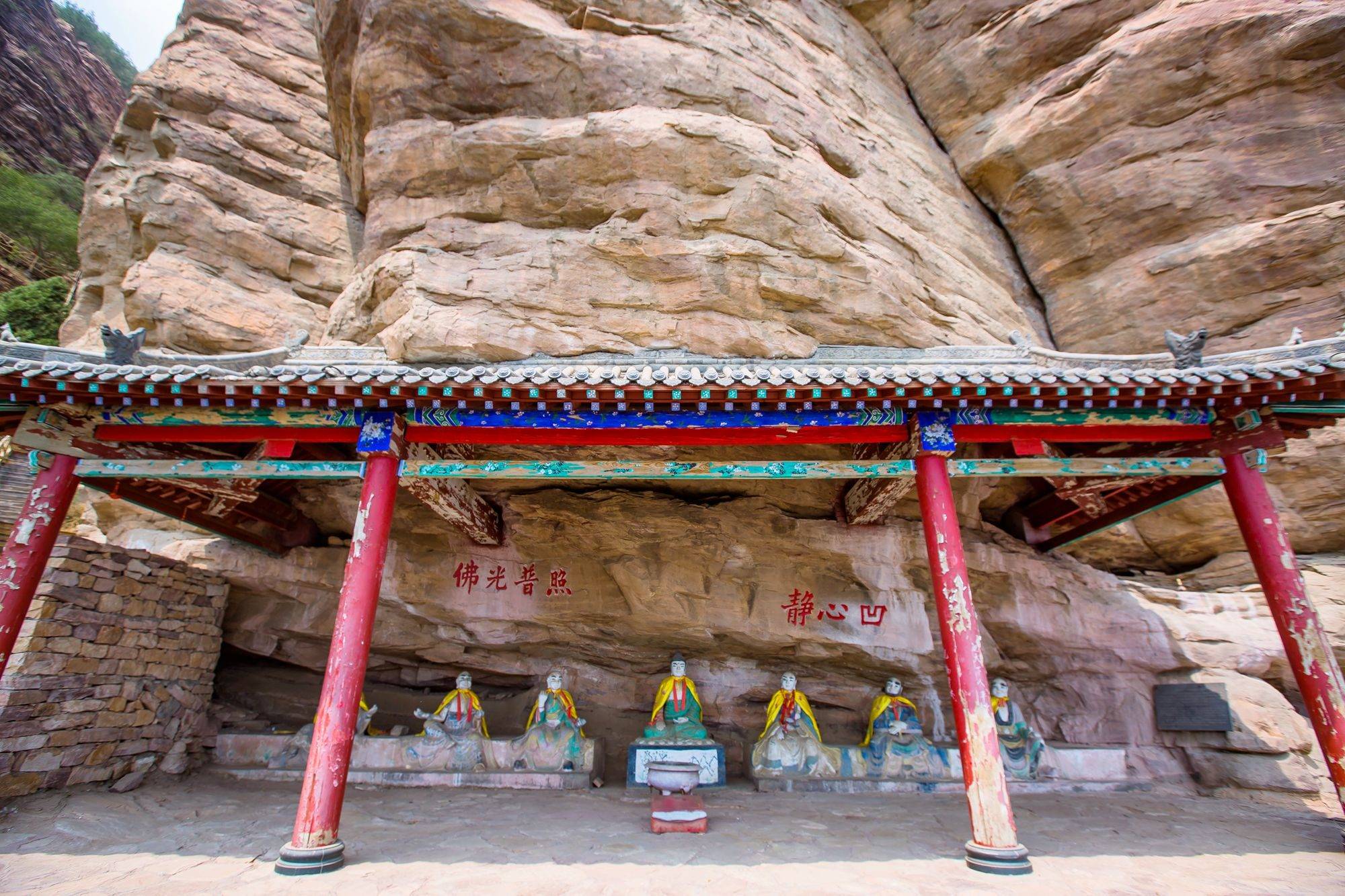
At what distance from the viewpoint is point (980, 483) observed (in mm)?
10016

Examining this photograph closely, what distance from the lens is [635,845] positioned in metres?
6.10

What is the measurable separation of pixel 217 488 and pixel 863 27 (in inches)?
632

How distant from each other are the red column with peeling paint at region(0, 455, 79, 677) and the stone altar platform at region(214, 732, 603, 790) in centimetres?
382

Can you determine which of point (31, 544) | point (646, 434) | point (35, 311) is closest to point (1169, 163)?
point (646, 434)

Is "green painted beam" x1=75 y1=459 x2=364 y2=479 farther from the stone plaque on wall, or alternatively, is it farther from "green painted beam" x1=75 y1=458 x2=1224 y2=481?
the stone plaque on wall

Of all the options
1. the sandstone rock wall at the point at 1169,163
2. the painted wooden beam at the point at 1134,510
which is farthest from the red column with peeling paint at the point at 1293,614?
the sandstone rock wall at the point at 1169,163

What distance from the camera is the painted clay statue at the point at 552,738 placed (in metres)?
9.03

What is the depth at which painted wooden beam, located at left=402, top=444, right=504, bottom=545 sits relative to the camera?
23.8 feet

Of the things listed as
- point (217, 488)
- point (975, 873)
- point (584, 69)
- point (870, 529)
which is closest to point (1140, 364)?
point (870, 529)

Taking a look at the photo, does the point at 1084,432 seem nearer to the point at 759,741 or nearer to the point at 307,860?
the point at 759,741

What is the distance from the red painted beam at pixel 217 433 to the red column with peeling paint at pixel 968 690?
20.3 feet

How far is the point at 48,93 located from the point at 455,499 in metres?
29.7

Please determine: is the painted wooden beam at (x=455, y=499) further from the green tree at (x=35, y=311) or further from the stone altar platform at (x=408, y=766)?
the green tree at (x=35, y=311)

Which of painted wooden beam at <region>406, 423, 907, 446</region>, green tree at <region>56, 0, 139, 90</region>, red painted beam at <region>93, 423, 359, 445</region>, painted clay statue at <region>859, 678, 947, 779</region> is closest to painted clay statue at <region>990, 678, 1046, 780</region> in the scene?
painted clay statue at <region>859, 678, 947, 779</region>
